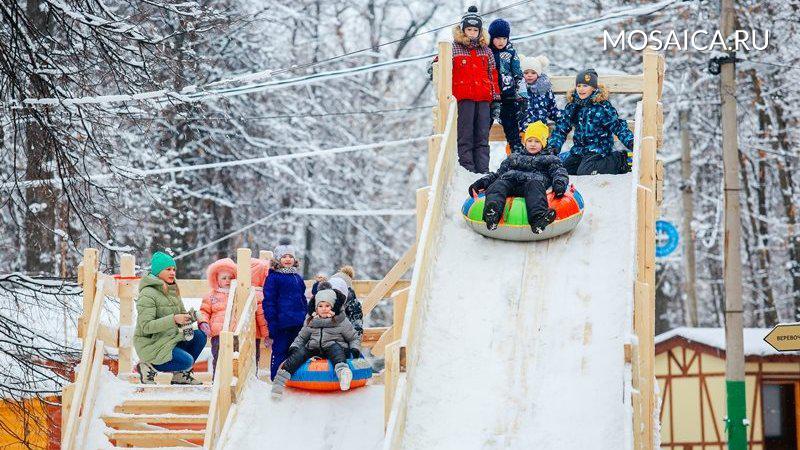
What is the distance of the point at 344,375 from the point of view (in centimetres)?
1224

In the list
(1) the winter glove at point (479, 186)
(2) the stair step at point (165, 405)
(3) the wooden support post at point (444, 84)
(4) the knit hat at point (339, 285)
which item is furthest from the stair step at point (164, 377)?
(3) the wooden support post at point (444, 84)

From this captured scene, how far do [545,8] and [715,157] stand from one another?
6.00 m

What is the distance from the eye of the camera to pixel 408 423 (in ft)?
35.4

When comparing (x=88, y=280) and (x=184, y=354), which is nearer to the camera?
(x=88, y=280)

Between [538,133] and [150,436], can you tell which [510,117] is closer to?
[538,133]

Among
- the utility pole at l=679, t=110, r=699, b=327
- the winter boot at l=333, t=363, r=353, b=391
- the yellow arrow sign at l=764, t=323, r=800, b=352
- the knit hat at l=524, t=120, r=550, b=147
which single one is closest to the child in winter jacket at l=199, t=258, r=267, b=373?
the winter boot at l=333, t=363, r=353, b=391

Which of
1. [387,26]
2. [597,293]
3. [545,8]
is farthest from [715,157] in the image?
[597,293]

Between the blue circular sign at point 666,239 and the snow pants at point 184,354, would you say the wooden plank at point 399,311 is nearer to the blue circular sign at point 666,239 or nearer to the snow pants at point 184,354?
the snow pants at point 184,354

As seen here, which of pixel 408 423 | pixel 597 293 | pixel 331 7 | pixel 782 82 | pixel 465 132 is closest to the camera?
pixel 408 423

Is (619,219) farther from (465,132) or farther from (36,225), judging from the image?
(36,225)

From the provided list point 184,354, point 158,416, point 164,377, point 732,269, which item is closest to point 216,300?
point 184,354

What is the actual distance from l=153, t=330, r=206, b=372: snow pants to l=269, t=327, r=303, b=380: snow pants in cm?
93

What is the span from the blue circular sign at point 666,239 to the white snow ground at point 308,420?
33.2 ft

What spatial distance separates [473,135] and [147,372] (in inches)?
165
